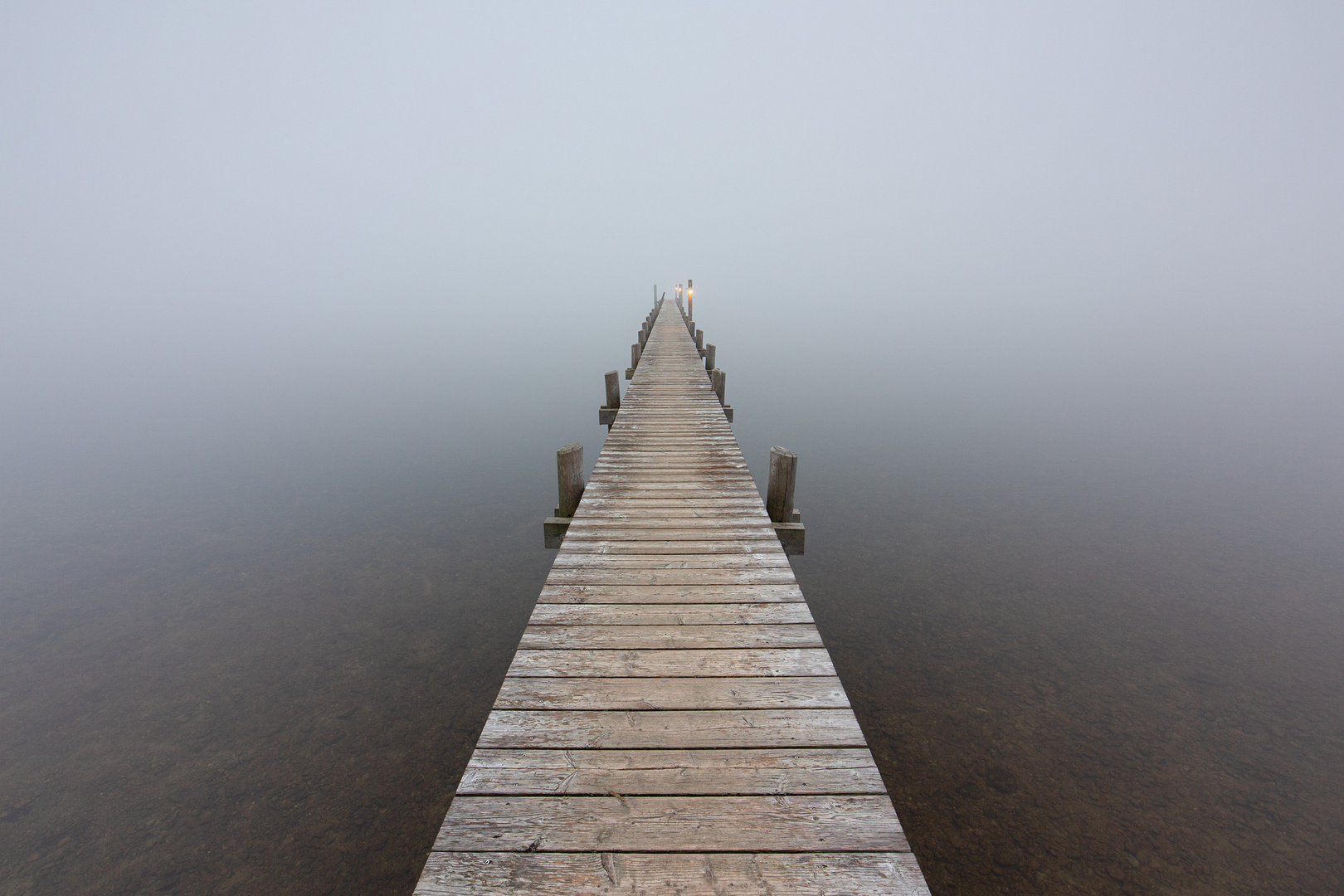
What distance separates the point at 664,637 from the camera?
416cm

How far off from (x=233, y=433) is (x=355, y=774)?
22.0 meters

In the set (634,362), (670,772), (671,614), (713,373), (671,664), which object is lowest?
(670,772)

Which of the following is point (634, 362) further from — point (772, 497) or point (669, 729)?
point (669, 729)

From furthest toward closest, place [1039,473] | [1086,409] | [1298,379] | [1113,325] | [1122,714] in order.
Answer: [1113,325], [1298,379], [1086,409], [1039,473], [1122,714]

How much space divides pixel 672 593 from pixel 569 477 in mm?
2573

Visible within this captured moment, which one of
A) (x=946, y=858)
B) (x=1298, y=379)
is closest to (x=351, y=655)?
(x=946, y=858)

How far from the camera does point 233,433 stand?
2295 cm

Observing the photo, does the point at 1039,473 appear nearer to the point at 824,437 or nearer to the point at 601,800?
the point at 824,437

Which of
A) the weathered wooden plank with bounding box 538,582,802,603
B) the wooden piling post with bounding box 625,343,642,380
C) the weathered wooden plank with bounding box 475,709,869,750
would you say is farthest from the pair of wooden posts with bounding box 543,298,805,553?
the wooden piling post with bounding box 625,343,642,380

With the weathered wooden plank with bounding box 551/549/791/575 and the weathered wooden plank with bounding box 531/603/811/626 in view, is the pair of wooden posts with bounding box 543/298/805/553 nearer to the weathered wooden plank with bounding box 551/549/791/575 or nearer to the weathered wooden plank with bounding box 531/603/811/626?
the weathered wooden plank with bounding box 551/549/791/575

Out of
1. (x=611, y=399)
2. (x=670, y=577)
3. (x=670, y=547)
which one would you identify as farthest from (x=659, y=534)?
(x=611, y=399)

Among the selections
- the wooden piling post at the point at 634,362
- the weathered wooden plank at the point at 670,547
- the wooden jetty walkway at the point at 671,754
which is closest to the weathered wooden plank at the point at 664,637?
the wooden jetty walkway at the point at 671,754

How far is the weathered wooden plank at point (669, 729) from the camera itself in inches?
126

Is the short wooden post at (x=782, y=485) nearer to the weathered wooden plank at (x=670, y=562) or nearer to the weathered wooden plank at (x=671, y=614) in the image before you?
the weathered wooden plank at (x=670, y=562)
